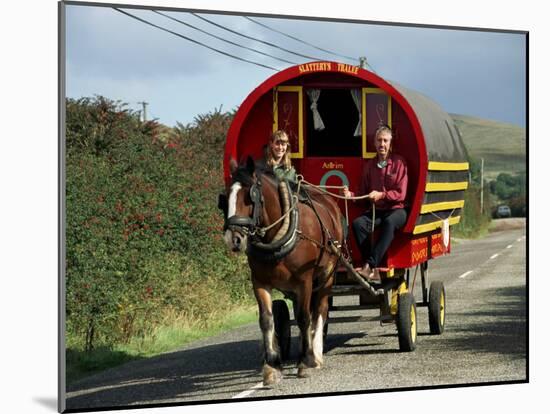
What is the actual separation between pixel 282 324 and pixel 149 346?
1666mm

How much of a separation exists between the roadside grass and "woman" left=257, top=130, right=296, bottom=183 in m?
2.52

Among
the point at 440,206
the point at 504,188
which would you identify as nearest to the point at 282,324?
the point at 440,206

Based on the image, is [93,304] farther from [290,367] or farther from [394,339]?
[394,339]

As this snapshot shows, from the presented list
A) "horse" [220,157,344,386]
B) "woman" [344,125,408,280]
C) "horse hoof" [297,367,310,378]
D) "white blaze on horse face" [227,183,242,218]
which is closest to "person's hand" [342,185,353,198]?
"woman" [344,125,408,280]

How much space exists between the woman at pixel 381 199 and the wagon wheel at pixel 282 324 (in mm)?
810

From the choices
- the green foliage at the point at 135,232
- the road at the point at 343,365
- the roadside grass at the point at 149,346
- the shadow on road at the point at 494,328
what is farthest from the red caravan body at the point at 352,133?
the roadside grass at the point at 149,346

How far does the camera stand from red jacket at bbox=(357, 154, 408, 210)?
1054cm

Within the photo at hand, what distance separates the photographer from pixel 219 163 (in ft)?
52.1

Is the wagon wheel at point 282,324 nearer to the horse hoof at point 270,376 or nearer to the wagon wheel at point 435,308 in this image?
the horse hoof at point 270,376

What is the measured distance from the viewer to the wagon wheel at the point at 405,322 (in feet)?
35.9

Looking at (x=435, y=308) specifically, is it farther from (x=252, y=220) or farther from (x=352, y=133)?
(x=252, y=220)

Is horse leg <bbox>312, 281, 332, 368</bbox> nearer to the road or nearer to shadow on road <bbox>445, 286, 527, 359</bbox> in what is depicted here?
the road

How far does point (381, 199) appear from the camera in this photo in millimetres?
10641

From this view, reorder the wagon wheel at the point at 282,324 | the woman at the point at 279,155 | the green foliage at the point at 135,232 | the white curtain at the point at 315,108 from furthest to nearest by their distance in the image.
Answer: the green foliage at the point at 135,232
the white curtain at the point at 315,108
the wagon wheel at the point at 282,324
the woman at the point at 279,155
